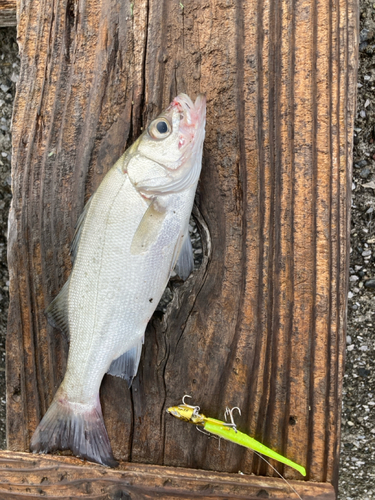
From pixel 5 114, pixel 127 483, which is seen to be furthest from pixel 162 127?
pixel 127 483

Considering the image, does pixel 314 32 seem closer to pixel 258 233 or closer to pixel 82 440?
pixel 258 233

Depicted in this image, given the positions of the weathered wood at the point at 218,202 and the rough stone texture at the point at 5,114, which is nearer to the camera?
the weathered wood at the point at 218,202

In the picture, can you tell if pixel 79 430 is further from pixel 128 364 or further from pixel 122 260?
pixel 122 260

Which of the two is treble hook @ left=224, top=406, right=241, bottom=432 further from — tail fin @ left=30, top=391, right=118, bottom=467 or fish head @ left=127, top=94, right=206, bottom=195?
fish head @ left=127, top=94, right=206, bottom=195

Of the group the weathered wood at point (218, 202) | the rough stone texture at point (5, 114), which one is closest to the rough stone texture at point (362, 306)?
the weathered wood at point (218, 202)

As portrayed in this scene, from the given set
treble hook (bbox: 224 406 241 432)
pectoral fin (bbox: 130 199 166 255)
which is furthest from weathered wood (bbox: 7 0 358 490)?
pectoral fin (bbox: 130 199 166 255)

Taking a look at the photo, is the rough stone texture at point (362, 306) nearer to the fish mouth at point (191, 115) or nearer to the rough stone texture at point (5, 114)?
the fish mouth at point (191, 115)

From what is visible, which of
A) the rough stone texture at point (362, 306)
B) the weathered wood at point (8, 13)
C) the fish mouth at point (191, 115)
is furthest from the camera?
the rough stone texture at point (362, 306)

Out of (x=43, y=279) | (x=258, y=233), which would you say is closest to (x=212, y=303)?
(x=258, y=233)
